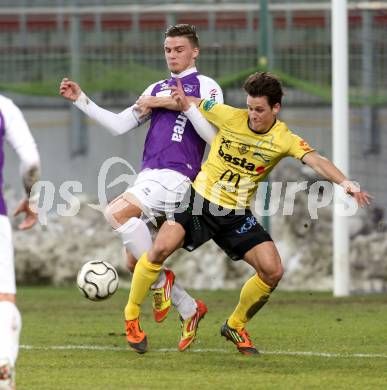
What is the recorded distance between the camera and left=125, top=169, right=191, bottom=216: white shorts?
8609mm

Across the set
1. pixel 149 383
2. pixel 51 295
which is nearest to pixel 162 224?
pixel 149 383

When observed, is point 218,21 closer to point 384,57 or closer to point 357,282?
point 384,57

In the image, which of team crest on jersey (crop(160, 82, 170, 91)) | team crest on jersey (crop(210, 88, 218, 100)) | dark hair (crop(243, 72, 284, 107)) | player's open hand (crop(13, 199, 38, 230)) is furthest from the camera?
team crest on jersey (crop(160, 82, 170, 91))

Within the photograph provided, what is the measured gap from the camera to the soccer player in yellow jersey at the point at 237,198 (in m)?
7.94

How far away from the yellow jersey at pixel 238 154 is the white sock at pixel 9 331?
2.69m

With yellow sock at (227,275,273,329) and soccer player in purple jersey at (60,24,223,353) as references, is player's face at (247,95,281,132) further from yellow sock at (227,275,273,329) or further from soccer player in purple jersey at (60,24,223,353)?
yellow sock at (227,275,273,329)

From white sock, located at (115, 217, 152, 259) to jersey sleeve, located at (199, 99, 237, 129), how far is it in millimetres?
943

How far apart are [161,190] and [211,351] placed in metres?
1.22

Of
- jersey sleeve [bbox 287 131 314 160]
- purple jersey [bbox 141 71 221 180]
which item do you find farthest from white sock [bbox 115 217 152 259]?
jersey sleeve [bbox 287 131 314 160]

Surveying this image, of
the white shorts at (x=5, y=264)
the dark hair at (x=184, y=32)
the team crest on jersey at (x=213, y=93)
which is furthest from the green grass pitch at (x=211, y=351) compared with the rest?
the dark hair at (x=184, y=32)

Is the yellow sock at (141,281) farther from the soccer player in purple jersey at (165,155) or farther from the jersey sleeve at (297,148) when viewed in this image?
the jersey sleeve at (297,148)

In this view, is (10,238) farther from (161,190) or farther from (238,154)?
(161,190)

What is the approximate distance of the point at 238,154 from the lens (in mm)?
8070

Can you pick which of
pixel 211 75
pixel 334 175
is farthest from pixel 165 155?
pixel 211 75
